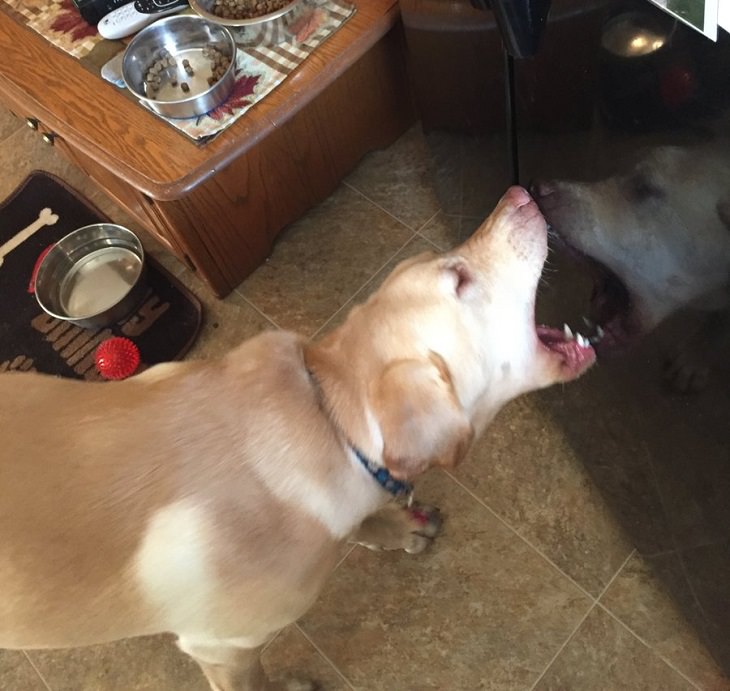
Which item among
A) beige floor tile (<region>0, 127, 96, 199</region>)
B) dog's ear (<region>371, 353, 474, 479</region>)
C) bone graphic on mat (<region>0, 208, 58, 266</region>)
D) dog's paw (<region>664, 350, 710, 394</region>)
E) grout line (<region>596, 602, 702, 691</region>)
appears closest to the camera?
dog's paw (<region>664, 350, 710, 394</region>)

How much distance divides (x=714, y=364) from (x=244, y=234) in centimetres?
117

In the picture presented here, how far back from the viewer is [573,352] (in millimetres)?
1036

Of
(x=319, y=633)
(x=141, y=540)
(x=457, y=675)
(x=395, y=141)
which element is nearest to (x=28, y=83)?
(x=395, y=141)

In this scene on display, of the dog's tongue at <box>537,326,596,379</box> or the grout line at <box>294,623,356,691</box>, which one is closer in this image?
the dog's tongue at <box>537,326,596,379</box>

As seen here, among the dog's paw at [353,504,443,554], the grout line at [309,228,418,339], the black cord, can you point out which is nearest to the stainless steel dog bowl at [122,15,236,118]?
the grout line at [309,228,418,339]

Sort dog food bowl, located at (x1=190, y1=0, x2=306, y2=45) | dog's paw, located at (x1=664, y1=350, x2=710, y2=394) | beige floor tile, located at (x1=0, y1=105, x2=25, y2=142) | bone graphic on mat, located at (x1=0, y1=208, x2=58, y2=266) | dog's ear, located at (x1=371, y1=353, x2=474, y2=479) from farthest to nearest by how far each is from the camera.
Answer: beige floor tile, located at (x1=0, y1=105, x2=25, y2=142), bone graphic on mat, located at (x1=0, y1=208, x2=58, y2=266), dog food bowl, located at (x1=190, y1=0, x2=306, y2=45), dog's ear, located at (x1=371, y1=353, x2=474, y2=479), dog's paw, located at (x1=664, y1=350, x2=710, y2=394)

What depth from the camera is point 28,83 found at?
1570mm

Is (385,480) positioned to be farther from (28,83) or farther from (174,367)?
(28,83)

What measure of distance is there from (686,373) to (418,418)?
11.0 inches

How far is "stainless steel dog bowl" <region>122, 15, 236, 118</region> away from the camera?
1530 mm

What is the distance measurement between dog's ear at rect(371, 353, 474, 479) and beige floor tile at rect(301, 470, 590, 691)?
605 mm

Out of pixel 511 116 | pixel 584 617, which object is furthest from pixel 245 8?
pixel 584 617

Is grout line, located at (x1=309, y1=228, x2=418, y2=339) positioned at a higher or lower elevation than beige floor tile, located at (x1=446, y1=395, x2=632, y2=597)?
higher

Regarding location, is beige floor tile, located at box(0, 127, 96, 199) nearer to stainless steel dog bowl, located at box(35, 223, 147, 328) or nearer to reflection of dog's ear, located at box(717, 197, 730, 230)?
stainless steel dog bowl, located at box(35, 223, 147, 328)
